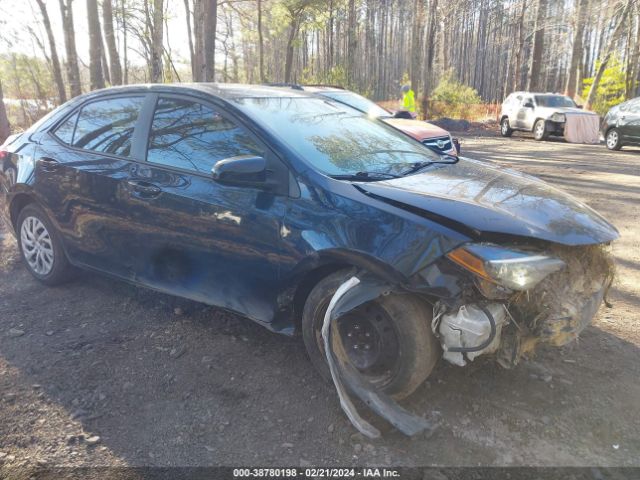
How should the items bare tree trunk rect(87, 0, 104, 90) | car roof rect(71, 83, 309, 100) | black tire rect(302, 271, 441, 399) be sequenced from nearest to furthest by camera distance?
black tire rect(302, 271, 441, 399) < car roof rect(71, 83, 309, 100) < bare tree trunk rect(87, 0, 104, 90)

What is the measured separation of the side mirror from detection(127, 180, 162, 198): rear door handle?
23.0 inches

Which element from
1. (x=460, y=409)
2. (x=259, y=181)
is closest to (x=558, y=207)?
(x=460, y=409)

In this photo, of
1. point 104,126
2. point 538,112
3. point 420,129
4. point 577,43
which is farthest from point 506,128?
point 104,126

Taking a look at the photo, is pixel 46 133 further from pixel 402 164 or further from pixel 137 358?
pixel 402 164

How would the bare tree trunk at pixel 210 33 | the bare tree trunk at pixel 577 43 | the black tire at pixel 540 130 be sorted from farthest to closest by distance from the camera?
the bare tree trunk at pixel 577 43, the black tire at pixel 540 130, the bare tree trunk at pixel 210 33

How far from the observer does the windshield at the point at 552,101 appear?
17.9 m

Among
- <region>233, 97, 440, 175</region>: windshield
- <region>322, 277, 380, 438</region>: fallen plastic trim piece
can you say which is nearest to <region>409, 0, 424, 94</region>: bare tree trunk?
<region>233, 97, 440, 175</region>: windshield

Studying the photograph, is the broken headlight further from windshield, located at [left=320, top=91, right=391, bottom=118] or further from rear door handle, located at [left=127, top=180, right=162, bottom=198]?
windshield, located at [left=320, top=91, right=391, bottom=118]

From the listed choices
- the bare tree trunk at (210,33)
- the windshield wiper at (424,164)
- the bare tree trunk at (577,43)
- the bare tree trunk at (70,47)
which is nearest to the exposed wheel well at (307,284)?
the windshield wiper at (424,164)

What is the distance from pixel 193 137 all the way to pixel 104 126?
1.01m

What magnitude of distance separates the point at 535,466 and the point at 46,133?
14.4 feet

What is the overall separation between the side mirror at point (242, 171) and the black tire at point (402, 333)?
0.73m

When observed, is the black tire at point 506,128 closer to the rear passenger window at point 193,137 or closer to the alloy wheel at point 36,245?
the rear passenger window at point 193,137

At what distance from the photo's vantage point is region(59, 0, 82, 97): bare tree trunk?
57.9ft
